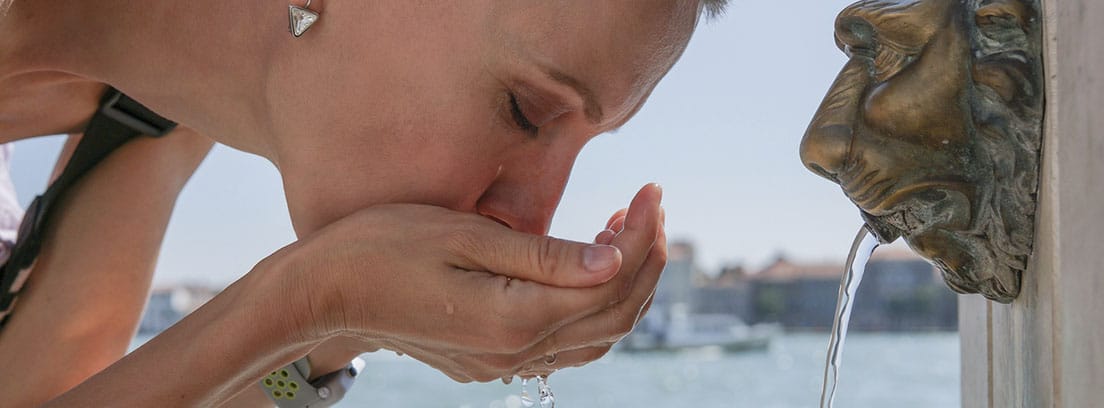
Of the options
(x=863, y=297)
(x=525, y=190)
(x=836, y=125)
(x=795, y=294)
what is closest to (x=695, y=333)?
(x=795, y=294)

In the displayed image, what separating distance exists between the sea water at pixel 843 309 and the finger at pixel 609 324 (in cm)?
17

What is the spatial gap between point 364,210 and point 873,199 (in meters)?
0.48

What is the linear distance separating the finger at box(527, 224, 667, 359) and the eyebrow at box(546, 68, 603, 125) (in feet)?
0.52

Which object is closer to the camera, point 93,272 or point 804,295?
point 93,272

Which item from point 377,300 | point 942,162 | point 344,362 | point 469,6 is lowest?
point 344,362

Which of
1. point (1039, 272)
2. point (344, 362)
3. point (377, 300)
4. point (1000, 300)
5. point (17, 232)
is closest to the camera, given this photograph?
point (1039, 272)

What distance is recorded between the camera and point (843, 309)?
92 centimetres

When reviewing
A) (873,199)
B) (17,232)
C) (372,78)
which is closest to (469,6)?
(372,78)

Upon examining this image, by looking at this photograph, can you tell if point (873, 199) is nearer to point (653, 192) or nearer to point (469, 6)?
point (653, 192)

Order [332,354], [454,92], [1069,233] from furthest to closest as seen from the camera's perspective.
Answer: [332,354]
[454,92]
[1069,233]

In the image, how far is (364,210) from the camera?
3.38 feet

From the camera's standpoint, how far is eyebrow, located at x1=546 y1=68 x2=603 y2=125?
A: 40.9 inches

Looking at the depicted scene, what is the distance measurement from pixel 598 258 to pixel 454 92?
0.23 metres

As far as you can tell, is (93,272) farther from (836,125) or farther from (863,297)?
(863,297)
